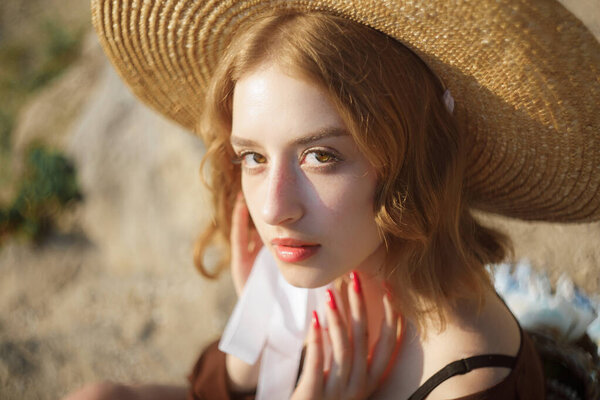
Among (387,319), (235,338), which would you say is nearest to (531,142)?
(387,319)

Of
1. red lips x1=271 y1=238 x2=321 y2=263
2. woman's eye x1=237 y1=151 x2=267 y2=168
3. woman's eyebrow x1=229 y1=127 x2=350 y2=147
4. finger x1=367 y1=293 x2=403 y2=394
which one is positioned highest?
woman's eyebrow x1=229 y1=127 x2=350 y2=147

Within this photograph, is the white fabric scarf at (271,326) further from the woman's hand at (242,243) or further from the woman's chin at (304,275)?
the woman's chin at (304,275)

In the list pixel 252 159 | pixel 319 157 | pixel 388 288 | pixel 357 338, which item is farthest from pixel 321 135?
pixel 357 338

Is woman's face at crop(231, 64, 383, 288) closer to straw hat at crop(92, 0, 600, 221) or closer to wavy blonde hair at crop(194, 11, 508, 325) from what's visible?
wavy blonde hair at crop(194, 11, 508, 325)

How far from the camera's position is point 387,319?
1870mm

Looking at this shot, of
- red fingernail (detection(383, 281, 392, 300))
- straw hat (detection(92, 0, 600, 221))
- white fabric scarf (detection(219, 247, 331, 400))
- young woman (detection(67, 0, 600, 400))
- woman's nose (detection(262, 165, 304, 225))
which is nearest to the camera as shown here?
straw hat (detection(92, 0, 600, 221))

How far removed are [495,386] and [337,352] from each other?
1.65 ft

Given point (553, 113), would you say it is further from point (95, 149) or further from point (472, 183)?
point (95, 149)

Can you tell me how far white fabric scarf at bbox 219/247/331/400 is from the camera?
2025 millimetres

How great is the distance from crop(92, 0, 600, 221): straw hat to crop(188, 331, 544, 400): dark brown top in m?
0.49

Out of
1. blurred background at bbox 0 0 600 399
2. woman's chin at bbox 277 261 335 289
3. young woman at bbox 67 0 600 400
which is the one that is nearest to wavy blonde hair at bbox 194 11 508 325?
young woman at bbox 67 0 600 400

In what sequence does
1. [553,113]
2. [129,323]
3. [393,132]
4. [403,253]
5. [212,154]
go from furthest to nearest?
[129,323]
[212,154]
[403,253]
[393,132]
[553,113]

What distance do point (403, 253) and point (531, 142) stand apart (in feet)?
1.61

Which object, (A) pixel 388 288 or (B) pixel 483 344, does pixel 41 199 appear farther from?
(B) pixel 483 344
